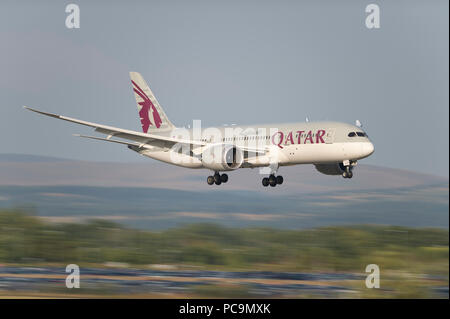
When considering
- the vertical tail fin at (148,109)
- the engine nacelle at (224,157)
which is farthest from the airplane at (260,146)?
the vertical tail fin at (148,109)

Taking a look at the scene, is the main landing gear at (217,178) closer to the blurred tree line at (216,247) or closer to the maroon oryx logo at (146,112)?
the maroon oryx logo at (146,112)

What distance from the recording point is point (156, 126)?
8300 centimetres

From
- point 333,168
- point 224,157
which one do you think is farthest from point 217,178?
point 333,168

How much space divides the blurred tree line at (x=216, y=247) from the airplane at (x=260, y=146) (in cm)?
1912

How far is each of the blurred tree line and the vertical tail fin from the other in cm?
1592

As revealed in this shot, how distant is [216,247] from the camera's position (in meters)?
97.4

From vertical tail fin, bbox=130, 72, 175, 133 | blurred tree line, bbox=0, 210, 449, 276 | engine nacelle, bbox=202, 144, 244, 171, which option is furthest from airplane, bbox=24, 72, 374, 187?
blurred tree line, bbox=0, 210, 449, 276

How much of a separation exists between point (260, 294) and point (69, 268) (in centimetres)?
2190

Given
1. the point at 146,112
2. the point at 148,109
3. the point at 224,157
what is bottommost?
the point at 224,157

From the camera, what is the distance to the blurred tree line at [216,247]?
94312mm

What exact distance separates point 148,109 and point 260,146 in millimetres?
16794

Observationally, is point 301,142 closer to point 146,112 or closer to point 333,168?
point 333,168
